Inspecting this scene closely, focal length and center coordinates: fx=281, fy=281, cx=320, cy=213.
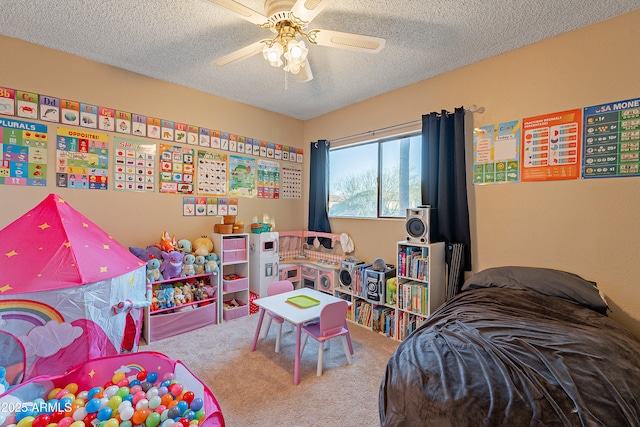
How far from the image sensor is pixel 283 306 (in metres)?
2.39

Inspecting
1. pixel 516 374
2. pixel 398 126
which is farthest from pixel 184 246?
pixel 516 374

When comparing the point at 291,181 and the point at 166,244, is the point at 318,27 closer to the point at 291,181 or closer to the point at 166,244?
the point at 291,181

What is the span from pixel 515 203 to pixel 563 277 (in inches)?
26.7

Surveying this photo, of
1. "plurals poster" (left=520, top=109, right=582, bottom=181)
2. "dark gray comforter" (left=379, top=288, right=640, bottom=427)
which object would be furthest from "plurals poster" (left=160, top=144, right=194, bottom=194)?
"plurals poster" (left=520, top=109, right=582, bottom=181)

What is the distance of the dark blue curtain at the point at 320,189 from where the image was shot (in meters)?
3.94

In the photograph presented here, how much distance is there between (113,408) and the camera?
1326 mm

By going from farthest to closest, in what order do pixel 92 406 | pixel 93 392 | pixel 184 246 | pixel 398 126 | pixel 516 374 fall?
1. pixel 398 126
2. pixel 184 246
3. pixel 93 392
4. pixel 92 406
5. pixel 516 374

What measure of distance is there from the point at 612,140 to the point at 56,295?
3543mm

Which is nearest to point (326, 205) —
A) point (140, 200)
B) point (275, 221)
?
point (275, 221)

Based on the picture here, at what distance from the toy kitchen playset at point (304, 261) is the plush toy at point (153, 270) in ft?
3.64

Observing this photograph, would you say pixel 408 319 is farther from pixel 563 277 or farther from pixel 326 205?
pixel 326 205

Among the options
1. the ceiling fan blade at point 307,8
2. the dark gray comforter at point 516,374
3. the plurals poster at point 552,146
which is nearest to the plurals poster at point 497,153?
the plurals poster at point 552,146

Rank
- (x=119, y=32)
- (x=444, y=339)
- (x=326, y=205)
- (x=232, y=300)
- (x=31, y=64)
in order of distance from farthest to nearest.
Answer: (x=326, y=205), (x=232, y=300), (x=31, y=64), (x=119, y=32), (x=444, y=339)

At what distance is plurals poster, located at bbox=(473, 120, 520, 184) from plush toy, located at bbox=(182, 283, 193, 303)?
3088 millimetres
